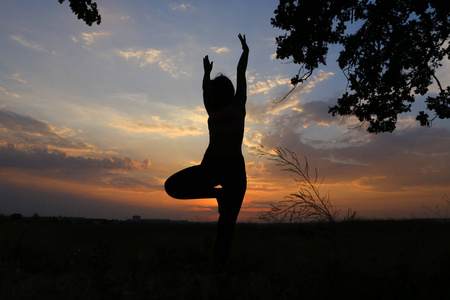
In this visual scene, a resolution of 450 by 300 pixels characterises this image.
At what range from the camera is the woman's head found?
4.44 meters

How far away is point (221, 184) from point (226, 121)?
86 centimetres

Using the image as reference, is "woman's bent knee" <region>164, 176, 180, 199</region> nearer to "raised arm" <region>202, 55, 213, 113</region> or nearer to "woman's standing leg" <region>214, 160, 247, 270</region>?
"woman's standing leg" <region>214, 160, 247, 270</region>

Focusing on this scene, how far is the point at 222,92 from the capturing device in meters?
4.45

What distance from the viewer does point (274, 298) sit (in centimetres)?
313

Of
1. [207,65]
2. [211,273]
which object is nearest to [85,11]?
[207,65]

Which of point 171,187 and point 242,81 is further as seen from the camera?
point 242,81

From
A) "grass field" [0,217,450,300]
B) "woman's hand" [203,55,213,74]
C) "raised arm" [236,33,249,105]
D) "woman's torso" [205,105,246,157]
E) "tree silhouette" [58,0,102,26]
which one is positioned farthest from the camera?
"tree silhouette" [58,0,102,26]

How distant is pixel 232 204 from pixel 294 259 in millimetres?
2094

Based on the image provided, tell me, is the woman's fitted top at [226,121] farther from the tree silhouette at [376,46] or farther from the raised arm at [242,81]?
the tree silhouette at [376,46]

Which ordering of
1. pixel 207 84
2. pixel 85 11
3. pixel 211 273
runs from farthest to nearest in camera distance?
pixel 85 11 → pixel 207 84 → pixel 211 273

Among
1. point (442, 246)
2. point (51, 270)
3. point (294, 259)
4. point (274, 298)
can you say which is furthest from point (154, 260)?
point (442, 246)

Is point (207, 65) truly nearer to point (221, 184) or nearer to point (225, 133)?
point (225, 133)

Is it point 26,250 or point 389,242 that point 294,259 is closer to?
point 389,242

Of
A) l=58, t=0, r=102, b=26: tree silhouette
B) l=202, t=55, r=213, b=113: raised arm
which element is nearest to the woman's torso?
l=202, t=55, r=213, b=113: raised arm
